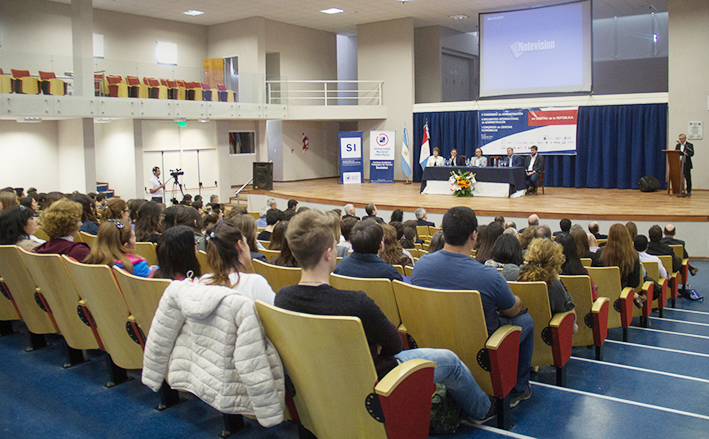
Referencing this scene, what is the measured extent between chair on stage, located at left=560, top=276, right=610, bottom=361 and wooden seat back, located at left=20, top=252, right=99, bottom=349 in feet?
9.92

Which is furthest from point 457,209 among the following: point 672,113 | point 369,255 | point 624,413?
point 672,113

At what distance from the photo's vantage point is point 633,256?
467cm

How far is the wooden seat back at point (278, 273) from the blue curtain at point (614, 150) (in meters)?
12.8

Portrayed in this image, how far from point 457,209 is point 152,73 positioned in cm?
1189

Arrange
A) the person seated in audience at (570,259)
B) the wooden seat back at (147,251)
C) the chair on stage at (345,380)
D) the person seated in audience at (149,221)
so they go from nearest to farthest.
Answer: the chair on stage at (345,380)
the person seated in audience at (570,259)
the wooden seat back at (147,251)
the person seated in audience at (149,221)

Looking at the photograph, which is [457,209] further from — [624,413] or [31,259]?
[31,259]

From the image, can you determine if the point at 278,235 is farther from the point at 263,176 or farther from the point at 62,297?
the point at 263,176

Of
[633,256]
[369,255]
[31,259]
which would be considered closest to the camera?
[369,255]

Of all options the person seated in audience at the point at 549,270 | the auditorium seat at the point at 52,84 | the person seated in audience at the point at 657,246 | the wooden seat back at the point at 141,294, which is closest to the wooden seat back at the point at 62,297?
the wooden seat back at the point at 141,294

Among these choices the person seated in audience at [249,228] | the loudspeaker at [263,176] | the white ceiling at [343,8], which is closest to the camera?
the person seated in audience at [249,228]

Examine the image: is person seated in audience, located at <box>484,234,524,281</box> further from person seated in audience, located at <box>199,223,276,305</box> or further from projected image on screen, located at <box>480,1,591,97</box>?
projected image on screen, located at <box>480,1,591,97</box>

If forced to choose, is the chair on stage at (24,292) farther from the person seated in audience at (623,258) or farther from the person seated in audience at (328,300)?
the person seated in audience at (623,258)

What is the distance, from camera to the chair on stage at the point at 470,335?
258 cm

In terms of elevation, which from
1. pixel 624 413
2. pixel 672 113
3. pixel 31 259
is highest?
pixel 672 113
